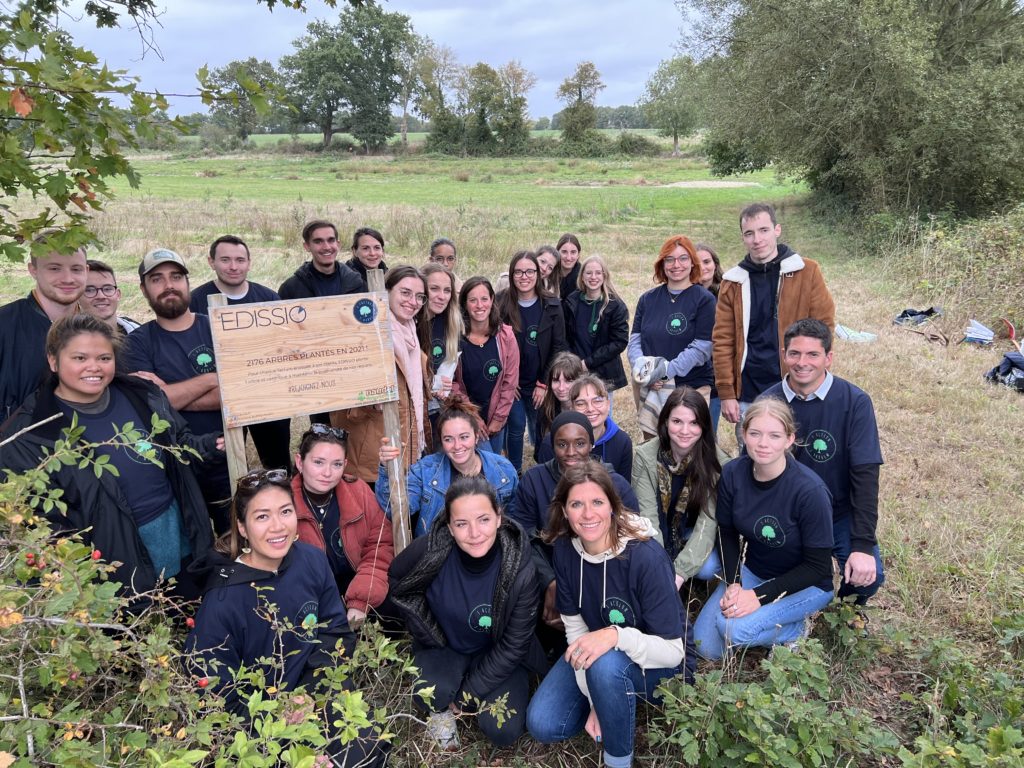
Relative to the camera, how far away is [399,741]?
3.21 meters

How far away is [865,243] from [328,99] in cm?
6806

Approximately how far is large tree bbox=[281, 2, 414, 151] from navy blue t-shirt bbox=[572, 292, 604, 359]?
71217mm

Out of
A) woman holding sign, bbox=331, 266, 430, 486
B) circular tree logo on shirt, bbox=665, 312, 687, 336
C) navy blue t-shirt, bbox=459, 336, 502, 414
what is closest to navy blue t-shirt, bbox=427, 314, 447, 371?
navy blue t-shirt, bbox=459, 336, 502, 414

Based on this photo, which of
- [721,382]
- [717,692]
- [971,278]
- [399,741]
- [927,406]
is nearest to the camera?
[717,692]

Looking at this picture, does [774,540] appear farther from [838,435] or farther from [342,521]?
[342,521]

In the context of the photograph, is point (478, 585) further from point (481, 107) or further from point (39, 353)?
point (481, 107)

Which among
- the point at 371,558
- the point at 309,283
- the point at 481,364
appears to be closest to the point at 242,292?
the point at 309,283

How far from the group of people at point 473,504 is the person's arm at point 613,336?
40.2 inches

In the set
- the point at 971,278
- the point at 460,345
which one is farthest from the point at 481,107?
the point at 460,345

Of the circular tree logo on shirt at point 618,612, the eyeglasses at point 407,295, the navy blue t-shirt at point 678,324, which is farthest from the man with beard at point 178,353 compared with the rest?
the navy blue t-shirt at point 678,324

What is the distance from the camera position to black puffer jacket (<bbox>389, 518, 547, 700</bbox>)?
3.38m

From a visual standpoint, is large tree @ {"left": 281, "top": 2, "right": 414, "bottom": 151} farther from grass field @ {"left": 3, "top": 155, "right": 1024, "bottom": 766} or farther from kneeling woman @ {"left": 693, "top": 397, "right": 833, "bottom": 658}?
kneeling woman @ {"left": 693, "top": 397, "right": 833, "bottom": 658}

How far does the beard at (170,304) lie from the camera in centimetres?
420

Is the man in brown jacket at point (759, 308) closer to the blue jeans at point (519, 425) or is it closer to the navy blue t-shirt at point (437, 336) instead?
the blue jeans at point (519, 425)
